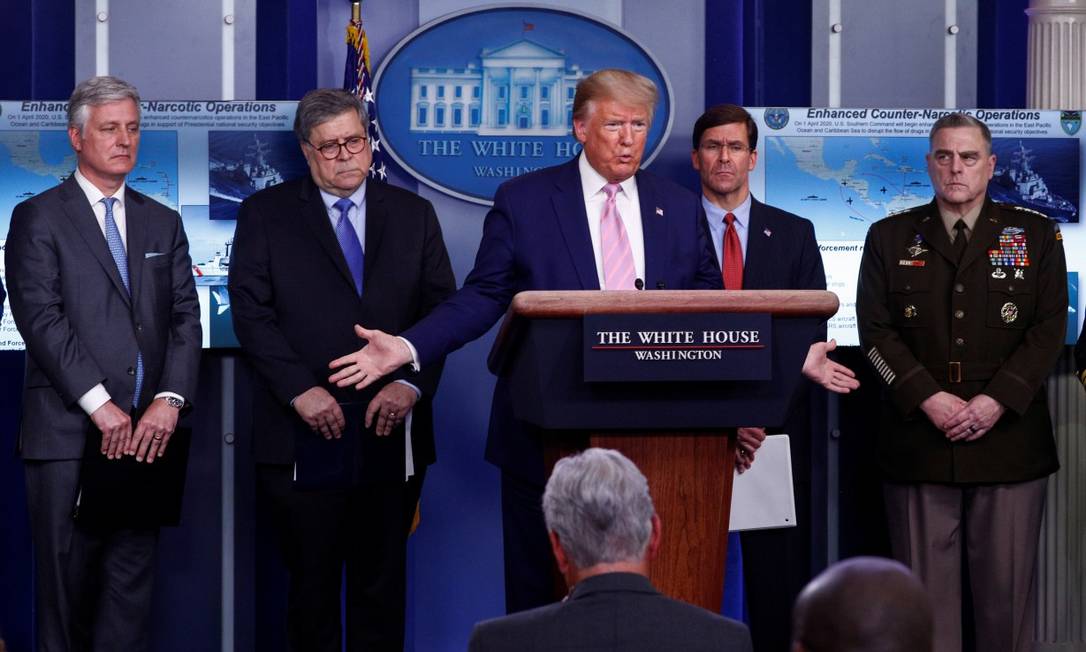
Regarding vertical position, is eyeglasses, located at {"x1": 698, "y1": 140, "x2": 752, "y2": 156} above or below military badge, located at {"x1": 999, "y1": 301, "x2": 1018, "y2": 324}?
above

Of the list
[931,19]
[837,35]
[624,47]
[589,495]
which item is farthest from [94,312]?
[931,19]

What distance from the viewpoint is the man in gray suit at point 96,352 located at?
392cm

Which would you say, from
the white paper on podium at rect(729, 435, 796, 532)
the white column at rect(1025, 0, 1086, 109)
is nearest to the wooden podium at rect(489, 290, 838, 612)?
the white paper on podium at rect(729, 435, 796, 532)

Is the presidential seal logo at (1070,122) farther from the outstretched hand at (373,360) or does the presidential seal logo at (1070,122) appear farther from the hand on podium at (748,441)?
the outstretched hand at (373,360)

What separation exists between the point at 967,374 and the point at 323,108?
2.09 m

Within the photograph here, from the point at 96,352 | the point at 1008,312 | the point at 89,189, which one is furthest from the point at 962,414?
the point at 89,189

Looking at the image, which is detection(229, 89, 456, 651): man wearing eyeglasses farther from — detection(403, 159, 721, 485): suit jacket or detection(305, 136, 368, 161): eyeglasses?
detection(403, 159, 721, 485): suit jacket

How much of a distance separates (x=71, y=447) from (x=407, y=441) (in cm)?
95

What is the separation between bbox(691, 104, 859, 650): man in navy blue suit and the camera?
4273 millimetres

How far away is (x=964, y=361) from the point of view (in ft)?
13.8

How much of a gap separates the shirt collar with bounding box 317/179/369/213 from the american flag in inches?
10.4

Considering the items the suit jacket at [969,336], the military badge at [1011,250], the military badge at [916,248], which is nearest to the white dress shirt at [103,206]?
the suit jacket at [969,336]

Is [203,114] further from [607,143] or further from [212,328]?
[607,143]

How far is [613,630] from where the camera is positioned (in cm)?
195
